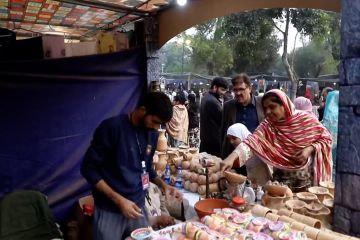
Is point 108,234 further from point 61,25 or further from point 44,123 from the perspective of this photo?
point 61,25

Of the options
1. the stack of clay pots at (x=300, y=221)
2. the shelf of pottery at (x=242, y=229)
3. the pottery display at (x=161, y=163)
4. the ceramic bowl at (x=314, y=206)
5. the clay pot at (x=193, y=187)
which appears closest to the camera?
the shelf of pottery at (x=242, y=229)

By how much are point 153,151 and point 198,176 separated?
576mm

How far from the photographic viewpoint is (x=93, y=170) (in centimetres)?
188

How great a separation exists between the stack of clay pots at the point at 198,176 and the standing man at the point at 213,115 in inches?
56.8

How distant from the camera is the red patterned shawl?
90.1 inches

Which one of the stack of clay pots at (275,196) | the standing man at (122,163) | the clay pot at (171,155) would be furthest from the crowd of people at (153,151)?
the clay pot at (171,155)

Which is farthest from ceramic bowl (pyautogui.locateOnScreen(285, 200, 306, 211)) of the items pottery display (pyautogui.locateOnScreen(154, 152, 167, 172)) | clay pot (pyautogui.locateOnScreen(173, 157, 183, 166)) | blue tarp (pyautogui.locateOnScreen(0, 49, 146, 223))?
blue tarp (pyautogui.locateOnScreen(0, 49, 146, 223))

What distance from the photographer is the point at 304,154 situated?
2232 mm

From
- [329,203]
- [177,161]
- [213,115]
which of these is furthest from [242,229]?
[213,115]

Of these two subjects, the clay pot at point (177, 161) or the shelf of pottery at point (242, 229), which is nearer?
the shelf of pottery at point (242, 229)

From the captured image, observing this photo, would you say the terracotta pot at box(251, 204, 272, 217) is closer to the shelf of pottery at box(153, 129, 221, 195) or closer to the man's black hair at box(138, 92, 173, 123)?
the shelf of pottery at box(153, 129, 221, 195)

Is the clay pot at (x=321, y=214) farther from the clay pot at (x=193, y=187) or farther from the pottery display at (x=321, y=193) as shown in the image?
the clay pot at (x=193, y=187)

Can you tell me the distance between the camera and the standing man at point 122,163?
1803 mm

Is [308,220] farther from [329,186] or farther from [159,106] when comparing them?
[159,106]
